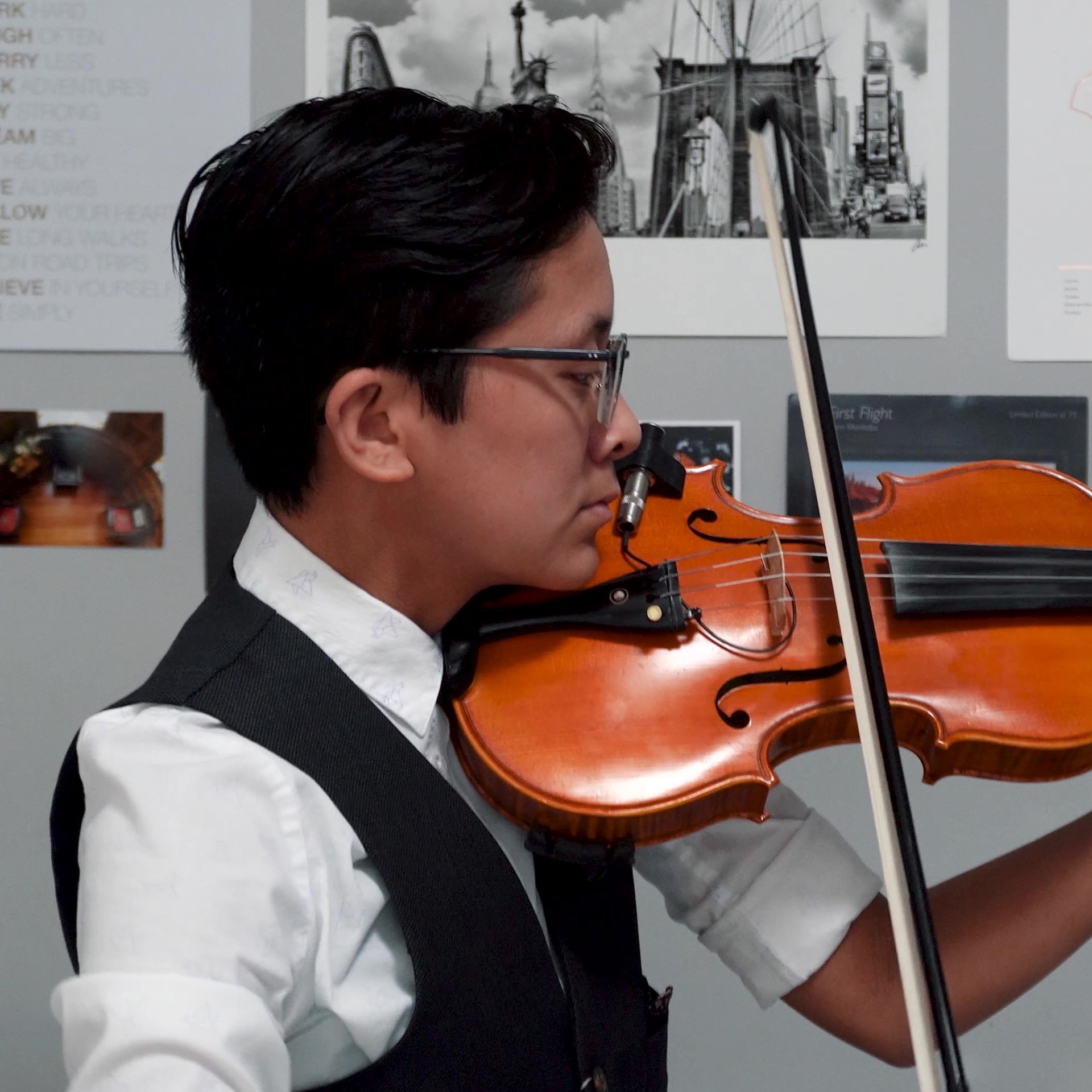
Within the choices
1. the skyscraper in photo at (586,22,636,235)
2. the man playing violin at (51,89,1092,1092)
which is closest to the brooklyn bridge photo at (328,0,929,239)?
Result: the skyscraper in photo at (586,22,636,235)

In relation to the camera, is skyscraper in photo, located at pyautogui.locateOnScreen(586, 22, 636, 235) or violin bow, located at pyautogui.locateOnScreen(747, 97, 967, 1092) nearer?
violin bow, located at pyautogui.locateOnScreen(747, 97, 967, 1092)

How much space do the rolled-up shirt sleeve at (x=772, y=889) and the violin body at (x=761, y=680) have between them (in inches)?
3.9

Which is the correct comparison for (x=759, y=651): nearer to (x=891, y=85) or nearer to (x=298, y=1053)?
(x=298, y=1053)

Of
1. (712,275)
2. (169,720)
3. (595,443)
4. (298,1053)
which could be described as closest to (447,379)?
(595,443)

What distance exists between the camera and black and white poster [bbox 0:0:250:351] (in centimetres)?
96

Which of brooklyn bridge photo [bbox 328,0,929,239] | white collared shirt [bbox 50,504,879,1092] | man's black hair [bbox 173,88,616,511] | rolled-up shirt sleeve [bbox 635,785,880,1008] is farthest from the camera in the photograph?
brooklyn bridge photo [bbox 328,0,929,239]

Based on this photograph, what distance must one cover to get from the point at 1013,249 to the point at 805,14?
0.28 m

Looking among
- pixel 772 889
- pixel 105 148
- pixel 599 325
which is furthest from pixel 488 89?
pixel 772 889

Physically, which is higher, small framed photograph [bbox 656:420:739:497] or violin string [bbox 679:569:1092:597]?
small framed photograph [bbox 656:420:739:497]

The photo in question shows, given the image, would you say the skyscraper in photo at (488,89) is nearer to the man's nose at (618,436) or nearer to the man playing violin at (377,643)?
the man playing violin at (377,643)

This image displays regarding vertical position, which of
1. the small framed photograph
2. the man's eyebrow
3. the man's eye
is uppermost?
the man's eyebrow

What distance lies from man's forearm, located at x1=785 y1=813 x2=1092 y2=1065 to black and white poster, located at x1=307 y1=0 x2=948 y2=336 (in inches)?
19.6

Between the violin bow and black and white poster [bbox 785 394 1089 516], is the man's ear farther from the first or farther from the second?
A: black and white poster [bbox 785 394 1089 516]

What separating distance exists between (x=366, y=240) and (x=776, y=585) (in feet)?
0.98
